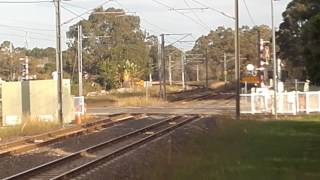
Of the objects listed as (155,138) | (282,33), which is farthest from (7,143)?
(282,33)

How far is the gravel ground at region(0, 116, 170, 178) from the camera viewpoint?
1970cm

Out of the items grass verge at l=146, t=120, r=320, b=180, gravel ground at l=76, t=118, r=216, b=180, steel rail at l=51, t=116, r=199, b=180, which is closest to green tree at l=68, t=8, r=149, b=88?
steel rail at l=51, t=116, r=199, b=180

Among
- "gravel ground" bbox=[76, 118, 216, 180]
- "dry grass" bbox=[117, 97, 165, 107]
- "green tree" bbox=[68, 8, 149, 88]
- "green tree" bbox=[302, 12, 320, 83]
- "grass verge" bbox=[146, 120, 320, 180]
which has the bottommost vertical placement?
"dry grass" bbox=[117, 97, 165, 107]

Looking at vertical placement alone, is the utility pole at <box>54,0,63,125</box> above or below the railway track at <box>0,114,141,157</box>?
above

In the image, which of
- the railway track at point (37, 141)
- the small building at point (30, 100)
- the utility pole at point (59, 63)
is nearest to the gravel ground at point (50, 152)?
the railway track at point (37, 141)

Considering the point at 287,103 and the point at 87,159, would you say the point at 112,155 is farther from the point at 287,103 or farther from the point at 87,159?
the point at 287,103

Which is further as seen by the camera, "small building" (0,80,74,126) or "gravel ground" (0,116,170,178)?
"small building" (0,80,74,126)

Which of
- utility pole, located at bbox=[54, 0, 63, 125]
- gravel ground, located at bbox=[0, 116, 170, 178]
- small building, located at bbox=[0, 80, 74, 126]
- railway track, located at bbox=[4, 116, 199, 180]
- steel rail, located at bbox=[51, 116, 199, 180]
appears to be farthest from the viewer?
small building, located at bbox=[0, 80, 74, 126]

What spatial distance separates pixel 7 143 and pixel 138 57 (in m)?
112

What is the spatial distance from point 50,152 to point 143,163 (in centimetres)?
528

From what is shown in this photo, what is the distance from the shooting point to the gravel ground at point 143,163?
16902 mm

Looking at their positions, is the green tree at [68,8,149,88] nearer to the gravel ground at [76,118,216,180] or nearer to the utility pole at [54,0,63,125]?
the utility pole at [54,0,63,125]

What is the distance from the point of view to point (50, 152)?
24172 millimetres

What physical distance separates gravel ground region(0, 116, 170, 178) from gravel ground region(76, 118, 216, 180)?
2.23 meters
